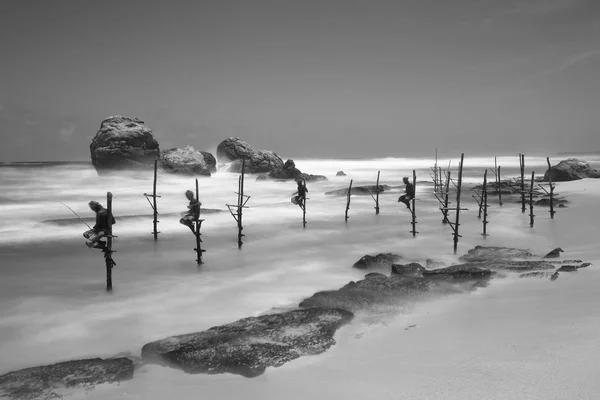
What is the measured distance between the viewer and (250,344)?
315 inches

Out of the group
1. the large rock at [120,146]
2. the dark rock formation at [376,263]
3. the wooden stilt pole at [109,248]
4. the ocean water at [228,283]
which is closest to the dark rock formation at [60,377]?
the ocean water at [228,283]

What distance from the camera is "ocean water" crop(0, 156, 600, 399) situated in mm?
7141

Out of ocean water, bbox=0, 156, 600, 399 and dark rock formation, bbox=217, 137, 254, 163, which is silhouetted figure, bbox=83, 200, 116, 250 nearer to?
ocean water, bbox=0, 156, 600, 399

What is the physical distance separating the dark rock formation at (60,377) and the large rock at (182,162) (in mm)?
52099

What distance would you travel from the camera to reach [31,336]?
31.5ft

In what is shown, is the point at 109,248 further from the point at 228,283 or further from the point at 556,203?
the point at 556,203

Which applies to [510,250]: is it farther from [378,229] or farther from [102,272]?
[102,272]

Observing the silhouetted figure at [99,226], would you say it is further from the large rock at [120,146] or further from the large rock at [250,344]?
the large rock at [120,146]

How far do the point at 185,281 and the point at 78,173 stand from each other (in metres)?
73.3

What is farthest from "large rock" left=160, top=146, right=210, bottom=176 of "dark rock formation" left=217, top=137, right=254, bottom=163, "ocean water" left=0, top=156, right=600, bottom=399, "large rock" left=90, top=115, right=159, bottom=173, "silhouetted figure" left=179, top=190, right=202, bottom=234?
"silhouetted figure" left=179, top=190, right=202, bottom=234

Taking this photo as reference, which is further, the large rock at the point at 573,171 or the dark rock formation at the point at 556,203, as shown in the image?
the large rock at the point at 573,171

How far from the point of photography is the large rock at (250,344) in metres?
7.41

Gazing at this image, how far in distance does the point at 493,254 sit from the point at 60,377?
13.4 meters

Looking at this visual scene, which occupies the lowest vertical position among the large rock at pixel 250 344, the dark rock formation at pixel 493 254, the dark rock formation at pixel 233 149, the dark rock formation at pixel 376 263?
the large rock at pixel 250 344
